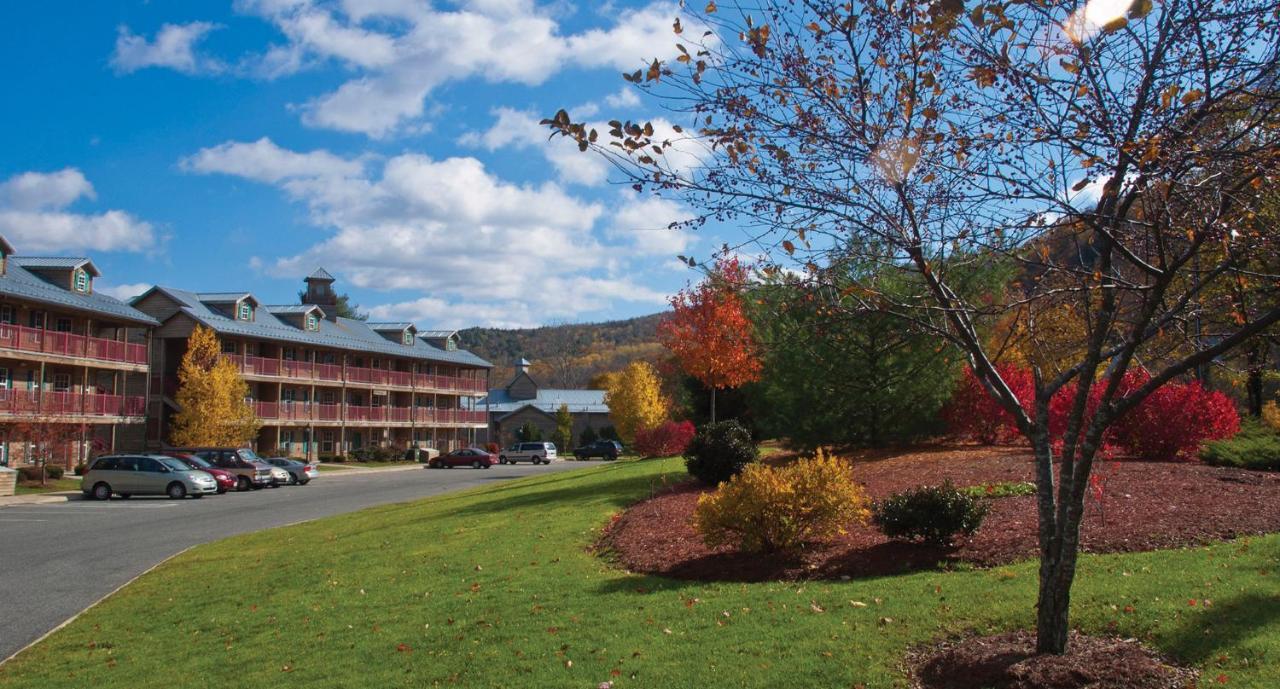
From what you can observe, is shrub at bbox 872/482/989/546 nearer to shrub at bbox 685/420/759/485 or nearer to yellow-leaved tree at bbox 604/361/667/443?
shrub at bbox 685/420/759/485

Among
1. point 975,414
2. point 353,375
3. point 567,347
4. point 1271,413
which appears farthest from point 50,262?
point 567,347

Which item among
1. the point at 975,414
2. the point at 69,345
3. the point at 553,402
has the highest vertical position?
the point at 69,345

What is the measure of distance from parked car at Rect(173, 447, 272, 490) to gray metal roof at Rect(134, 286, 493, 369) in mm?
10909

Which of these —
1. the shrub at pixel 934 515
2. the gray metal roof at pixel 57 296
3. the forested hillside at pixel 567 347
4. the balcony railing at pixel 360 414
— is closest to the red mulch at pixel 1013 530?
the shrub at pixel 934 515

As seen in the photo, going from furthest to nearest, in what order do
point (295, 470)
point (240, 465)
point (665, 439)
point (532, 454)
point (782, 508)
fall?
point (532, 454)
point (295, 470)
point (240, 465)
point (665, 439)
point (782, 508)

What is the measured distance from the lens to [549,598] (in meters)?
9.55

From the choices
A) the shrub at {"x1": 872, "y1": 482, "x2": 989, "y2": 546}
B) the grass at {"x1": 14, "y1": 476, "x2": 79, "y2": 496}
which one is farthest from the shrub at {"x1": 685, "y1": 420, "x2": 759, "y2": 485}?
the grass at {"x1": 14, "y1": 476, "x2": 79, "y2": 496}

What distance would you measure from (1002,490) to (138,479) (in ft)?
93.8

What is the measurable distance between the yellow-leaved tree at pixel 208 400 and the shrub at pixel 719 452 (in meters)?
31.1

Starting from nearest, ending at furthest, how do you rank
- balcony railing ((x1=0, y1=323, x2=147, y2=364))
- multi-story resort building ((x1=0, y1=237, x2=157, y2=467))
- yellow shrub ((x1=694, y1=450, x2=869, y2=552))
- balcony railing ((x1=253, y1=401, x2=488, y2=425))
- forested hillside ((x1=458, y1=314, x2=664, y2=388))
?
1. yellow shrub ((x1=694, y1=450, x2=869, y2=552))
2. multi-story resort building ((x1=0, y1=237, x2=157, y2=467))
3. balcony railing ((x1=0, y1=323, x2=147, y2=364))
4. balcony railing ((x1=253, y1=401, x2=488, y2=425))
5. forested hillside ((x1=458, y1=314, x2=664, y2=388))

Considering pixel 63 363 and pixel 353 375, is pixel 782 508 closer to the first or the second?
pixel 63 363

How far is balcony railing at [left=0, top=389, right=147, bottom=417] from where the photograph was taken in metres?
34.3

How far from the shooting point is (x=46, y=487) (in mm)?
33688

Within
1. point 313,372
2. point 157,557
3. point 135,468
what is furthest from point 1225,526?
point 313,372
